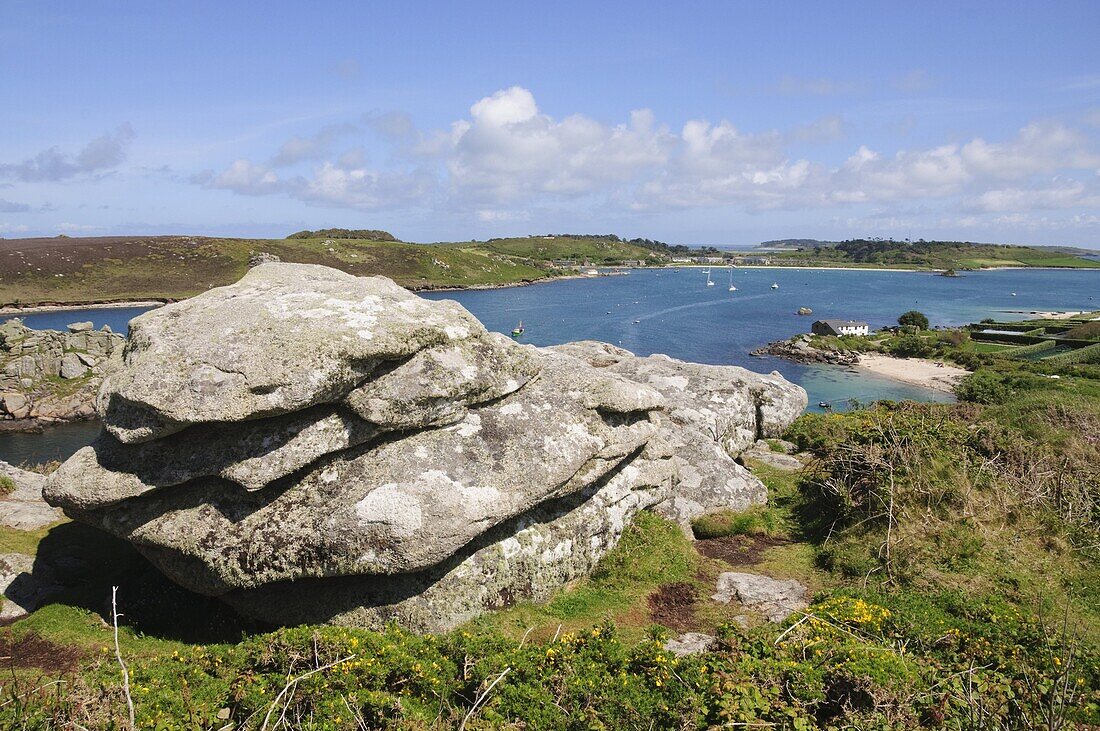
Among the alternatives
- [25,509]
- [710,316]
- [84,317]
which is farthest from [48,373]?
[710,316]

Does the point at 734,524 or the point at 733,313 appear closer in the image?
the point at 734,524

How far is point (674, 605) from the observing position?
1312 cm

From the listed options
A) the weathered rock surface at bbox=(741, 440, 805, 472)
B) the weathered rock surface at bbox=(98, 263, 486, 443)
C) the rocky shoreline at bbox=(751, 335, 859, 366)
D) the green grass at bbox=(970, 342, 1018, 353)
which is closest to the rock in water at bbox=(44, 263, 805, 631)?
the weathered rock surface at bbox=(98, 263, 486, 443)

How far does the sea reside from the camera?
62.4 metres

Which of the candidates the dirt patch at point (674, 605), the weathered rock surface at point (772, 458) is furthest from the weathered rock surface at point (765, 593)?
the weathered rock surface at point (772, 458)

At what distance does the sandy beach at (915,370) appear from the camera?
218 feet

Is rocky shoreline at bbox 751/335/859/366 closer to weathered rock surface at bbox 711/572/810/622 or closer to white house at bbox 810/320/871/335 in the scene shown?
white house at bbox 810/320/871/335

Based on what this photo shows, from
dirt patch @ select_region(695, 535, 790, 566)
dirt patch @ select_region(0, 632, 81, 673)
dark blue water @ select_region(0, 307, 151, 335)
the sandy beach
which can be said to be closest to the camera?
dirt patch @ select_region(0, 632, 81, 673)

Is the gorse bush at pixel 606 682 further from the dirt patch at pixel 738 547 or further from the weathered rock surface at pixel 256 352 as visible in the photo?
the dirt patch at pixel 738 547

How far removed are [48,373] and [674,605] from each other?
2330 inches

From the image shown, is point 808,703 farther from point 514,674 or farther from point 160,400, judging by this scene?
point 160,400

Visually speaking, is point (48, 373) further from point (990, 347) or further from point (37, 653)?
point (990, 347)

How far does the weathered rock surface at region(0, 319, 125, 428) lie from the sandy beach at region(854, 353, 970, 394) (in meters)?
77.7

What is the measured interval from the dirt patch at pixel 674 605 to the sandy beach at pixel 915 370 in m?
61.5
